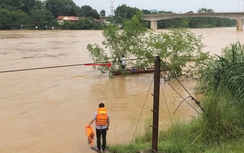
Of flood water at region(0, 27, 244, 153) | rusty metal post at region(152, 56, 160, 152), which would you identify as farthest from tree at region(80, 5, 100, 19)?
rusty metal post at region(152, 56, 160, 152)

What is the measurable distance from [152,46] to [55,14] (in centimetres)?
7653

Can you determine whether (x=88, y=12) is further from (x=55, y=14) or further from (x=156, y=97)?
(x=156, y=97)

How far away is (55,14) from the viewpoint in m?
87.7

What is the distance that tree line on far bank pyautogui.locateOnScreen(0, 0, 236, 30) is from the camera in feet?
216

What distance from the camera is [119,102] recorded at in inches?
494

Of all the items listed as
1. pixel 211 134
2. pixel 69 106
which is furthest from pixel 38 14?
pixel 211 134

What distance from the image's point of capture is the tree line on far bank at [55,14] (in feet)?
216

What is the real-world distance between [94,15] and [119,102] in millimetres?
81887

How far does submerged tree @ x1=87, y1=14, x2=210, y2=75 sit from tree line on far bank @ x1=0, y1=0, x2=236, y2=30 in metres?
38.8

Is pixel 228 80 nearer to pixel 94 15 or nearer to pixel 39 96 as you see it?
pixel 39 96

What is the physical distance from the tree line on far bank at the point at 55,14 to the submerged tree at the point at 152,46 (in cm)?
3878

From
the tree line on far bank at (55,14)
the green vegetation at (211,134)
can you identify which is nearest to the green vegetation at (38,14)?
the tree line on far bank at (55,14)

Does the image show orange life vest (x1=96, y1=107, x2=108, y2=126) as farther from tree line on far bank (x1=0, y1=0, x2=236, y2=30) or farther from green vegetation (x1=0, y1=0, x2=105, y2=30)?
green vegetation (x1=0, y1=0, x2=105, y2=30)

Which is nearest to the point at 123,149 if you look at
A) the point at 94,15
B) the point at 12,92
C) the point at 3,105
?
the point at 3,105
